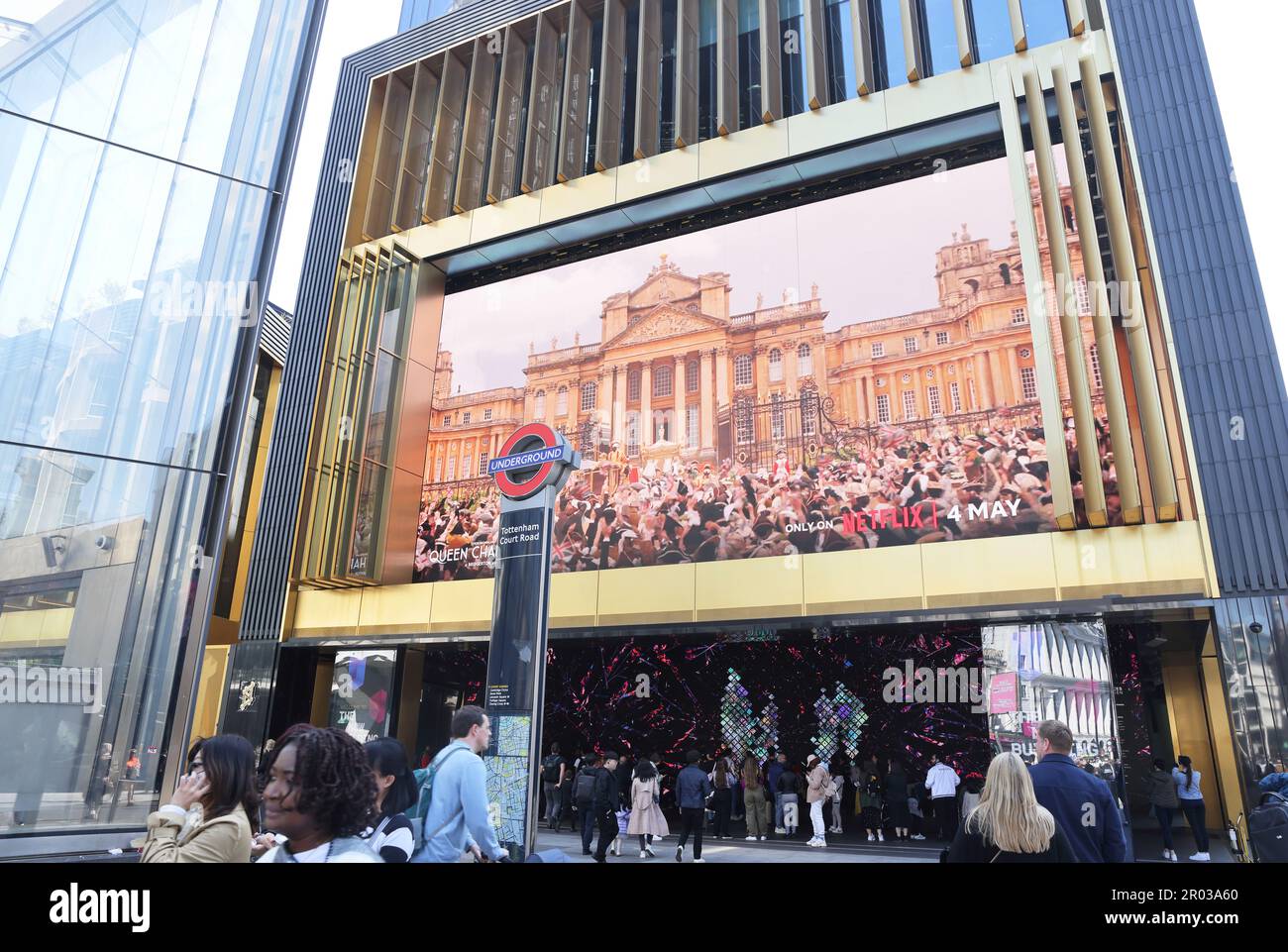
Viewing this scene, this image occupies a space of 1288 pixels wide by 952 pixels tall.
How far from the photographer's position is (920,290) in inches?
568

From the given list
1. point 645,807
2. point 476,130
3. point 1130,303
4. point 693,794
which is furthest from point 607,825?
point 476,130

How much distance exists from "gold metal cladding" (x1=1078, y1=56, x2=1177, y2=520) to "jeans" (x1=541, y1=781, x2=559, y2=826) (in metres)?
10.8

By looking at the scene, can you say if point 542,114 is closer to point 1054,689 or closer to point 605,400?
point 605,400

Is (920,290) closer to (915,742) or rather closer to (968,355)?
(968,355)

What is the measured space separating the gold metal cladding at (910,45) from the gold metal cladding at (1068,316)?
197 cm

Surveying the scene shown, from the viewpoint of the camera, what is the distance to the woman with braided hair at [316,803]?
7.19 ft

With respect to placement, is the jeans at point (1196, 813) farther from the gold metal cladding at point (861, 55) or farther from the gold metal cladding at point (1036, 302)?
the gold metal cladding at point (861, 55)

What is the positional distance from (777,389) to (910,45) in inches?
259

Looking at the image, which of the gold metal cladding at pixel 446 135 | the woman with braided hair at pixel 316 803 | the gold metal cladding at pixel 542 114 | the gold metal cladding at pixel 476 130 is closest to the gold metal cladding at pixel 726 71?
the gold metal cladding at pixel 542 114

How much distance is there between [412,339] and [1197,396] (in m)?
14.9

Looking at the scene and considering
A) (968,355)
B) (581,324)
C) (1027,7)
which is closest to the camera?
(968,355)

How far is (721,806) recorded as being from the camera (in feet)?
44.4
